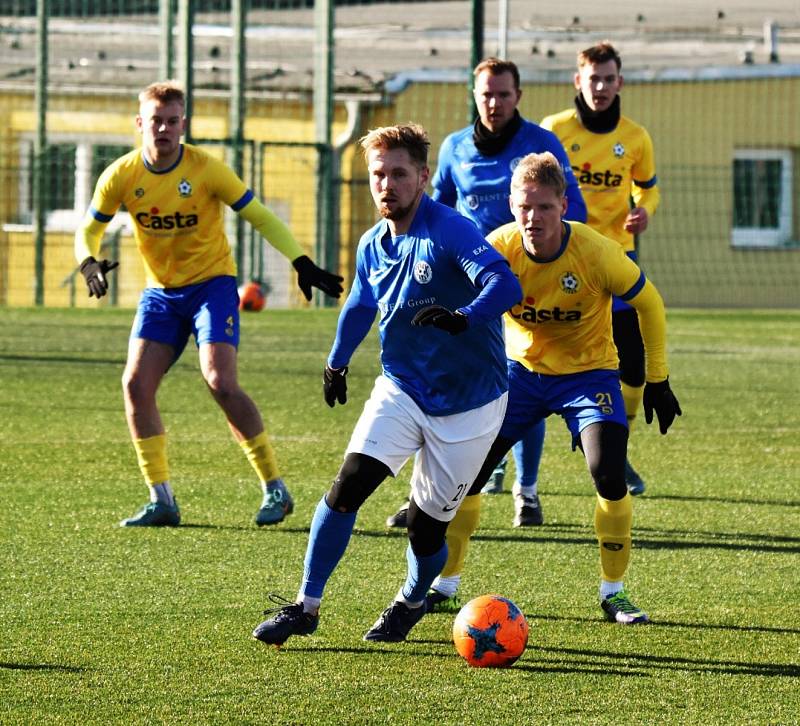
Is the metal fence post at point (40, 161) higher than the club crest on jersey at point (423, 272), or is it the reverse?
the metal fence post at point (40, 161)

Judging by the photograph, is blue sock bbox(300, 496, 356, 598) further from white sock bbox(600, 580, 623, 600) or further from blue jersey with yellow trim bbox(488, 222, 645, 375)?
blue jersey with yellow trim bbox(488, 222, 645, 375)

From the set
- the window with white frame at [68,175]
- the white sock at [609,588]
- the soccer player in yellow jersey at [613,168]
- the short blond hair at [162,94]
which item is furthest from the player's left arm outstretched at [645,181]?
the window with white frame at [68,175]

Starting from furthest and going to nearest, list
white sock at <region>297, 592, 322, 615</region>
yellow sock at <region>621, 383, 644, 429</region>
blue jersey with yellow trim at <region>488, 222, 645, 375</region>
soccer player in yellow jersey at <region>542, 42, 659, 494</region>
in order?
1. yellow sock at <region>621, 383, 644, 429</region>
2. soccer player in yellow jersey at <region>542, 42, 659, 494</region>
3. blue jersey with yellow trim at <region>488, 222, 645, 375</region>
4. white sock at <region>297, 592, 322, 615</region>

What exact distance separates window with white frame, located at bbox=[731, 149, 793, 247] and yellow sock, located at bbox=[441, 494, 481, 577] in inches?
841

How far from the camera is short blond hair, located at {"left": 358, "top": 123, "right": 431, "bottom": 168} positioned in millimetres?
5395

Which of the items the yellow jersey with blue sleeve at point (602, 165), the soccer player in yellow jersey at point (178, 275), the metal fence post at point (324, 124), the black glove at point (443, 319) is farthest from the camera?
the metal fence post at point (324, 124)

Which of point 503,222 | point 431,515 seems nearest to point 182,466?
point 503,222

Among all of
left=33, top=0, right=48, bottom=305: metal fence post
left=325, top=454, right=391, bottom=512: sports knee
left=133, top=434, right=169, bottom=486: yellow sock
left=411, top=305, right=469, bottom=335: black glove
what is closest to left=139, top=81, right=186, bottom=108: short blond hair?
left=133, top=434, right=169, bottom=486: yellow sock

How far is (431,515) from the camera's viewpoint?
18.6 feet

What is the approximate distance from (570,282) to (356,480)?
4.14ft

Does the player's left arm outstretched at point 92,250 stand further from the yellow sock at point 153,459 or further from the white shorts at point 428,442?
the white shorts at point 428,442

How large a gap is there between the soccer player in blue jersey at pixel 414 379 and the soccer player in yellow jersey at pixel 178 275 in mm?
2185

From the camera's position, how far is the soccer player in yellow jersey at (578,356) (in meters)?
6.07

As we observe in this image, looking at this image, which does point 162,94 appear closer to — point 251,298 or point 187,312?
point 187,312
